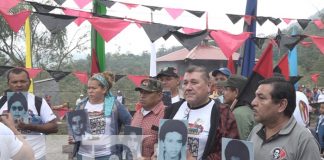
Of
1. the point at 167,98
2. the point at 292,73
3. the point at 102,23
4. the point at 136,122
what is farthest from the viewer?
the point at 292,73

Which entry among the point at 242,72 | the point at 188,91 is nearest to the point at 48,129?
the point at 188,91

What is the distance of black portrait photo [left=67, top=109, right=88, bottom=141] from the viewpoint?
3.42 metres

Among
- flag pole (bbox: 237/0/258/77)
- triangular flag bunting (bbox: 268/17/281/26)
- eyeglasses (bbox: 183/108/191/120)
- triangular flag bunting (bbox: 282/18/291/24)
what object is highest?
triangular flag bunting (bbox: 282/18/291/24)

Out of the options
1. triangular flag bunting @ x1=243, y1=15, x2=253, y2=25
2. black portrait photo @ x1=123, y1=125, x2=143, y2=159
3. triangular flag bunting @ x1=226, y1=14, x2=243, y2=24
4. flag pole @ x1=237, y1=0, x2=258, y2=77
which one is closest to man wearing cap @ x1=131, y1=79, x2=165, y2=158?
black portrait photo @ x1=123, y1=125, x2=143, y2=159

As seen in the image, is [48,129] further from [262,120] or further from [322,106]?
[322,106]

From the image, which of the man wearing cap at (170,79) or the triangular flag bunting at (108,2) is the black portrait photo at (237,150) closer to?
the man wearing cap at (170,79)

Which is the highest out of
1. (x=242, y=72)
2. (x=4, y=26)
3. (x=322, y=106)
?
(x=4, y=26)

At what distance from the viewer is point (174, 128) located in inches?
101

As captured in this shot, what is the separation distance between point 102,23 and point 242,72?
2154 millimetres

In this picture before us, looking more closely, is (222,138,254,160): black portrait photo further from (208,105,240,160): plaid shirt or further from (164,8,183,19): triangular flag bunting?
(164,8,183,19): triangular flag bunting

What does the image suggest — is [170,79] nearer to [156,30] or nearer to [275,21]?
[156,30]

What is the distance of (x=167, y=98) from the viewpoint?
15.2 ft

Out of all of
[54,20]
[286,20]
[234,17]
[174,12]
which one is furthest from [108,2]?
[286,20]

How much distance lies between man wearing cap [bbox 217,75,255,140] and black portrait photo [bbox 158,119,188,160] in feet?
2.53
